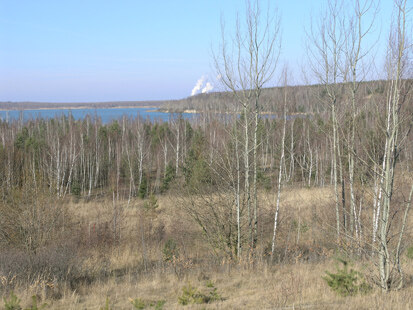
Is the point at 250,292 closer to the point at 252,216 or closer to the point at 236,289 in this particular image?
the point at 236,289

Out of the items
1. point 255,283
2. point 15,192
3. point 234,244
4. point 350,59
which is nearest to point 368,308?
point 255,283

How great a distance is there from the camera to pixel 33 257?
9.24 metres

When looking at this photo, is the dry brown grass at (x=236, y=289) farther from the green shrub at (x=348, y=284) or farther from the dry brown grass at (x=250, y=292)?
the green shrub at (x=348, y=284)

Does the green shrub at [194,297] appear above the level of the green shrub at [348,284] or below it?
below

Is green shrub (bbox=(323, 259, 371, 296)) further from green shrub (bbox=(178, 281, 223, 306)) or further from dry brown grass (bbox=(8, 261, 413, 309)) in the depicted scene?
green shrub (bbox=(178, 281, 223, 306))

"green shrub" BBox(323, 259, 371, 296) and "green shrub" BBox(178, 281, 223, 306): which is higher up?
"green shrub" BBox(323, 259, 371, 296)

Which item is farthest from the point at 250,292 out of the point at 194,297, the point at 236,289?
the point at 194,297

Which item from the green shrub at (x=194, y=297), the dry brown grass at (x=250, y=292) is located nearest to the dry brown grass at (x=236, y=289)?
the dry brown grass at (x=250, y=292)

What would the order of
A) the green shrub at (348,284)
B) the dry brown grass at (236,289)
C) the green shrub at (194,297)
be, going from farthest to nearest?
the green shrub at (194,297) < the green shrub at (348,284) < the dry brown grass at (236,289)

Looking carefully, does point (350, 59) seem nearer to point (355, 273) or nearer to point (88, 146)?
point (355, 273)

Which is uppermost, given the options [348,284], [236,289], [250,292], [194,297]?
[348,284]

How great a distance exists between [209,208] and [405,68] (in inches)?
297

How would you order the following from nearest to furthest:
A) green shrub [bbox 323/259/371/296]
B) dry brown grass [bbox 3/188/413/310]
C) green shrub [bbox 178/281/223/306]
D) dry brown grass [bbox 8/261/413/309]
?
dry brown grass [bbox 8/261/413/309]
dry brown grass [bbox 3/188/413/310]
green shrub [bbox 323/259/371/296]
green shrub [bbox 178/281/223/306]

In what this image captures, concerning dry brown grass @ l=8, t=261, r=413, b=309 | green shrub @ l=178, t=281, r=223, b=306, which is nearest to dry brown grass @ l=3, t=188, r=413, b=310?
dry brown grass @ l=8, t=261, r=413, b=309
